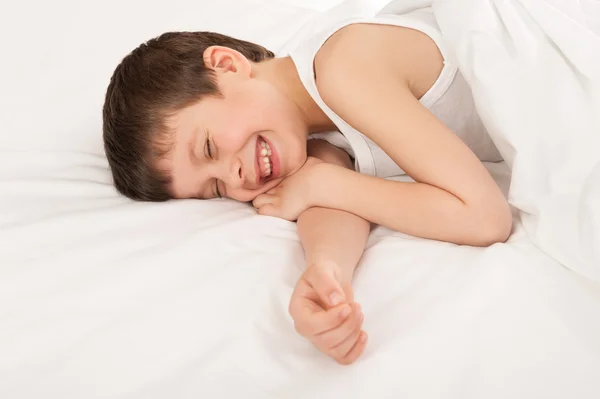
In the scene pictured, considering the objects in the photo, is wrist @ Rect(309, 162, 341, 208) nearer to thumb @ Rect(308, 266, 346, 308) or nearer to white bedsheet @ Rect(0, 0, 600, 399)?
white bedsheet @ Rect(0, 0, 600, 399)

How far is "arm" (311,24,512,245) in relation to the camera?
3.00ft

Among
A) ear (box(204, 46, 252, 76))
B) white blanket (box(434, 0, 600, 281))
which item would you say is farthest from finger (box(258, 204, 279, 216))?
white blanket (box(434, 0, 600, 281))

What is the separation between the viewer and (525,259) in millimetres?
847

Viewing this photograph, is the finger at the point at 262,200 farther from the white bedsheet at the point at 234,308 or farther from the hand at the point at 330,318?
the hand at the point at 330,318

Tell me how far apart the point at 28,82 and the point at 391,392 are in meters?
1.10

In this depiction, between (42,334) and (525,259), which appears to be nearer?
(42,334)

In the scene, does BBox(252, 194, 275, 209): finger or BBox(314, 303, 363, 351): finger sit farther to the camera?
BBox(252, 194, 275, 209): finger

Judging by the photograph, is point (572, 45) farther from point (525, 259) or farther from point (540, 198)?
point (525, 259)

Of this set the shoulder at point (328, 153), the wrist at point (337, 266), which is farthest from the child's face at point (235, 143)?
the wrist at point (337, 266)

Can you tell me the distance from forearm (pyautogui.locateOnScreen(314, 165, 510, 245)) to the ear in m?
0.28

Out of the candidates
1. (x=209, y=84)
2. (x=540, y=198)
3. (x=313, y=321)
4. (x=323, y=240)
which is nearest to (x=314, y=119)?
(x=209, y=84)

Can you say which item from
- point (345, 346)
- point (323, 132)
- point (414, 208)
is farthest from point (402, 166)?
point (345, 346)

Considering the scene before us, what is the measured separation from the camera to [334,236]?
0.91 meters

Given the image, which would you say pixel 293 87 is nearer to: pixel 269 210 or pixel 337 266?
pixel 269 210
